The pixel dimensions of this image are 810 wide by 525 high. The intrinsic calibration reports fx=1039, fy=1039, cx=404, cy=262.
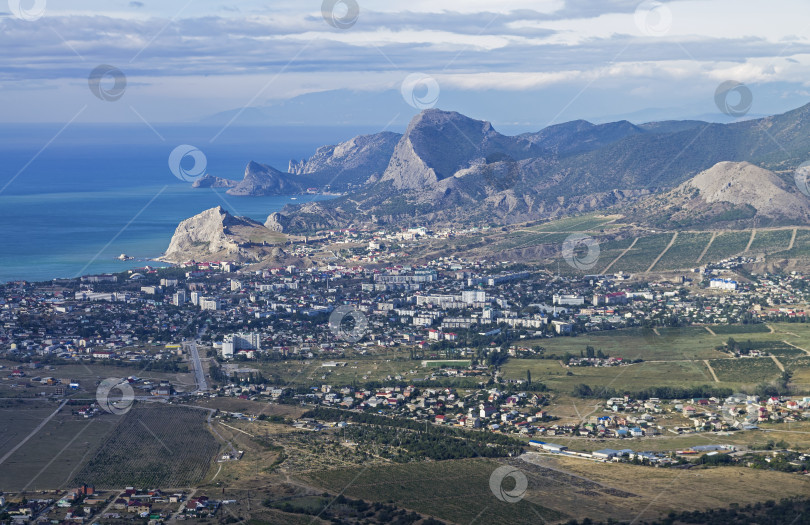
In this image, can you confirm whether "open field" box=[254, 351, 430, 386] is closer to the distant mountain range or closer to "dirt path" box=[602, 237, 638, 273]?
"dirt path" box=[602, 237, 638, 273]

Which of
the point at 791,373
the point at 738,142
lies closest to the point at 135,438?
the point at 791,373

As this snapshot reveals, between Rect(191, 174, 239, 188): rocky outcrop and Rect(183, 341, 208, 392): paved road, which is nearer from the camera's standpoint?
Rect(183, 341, 208, 392): paved road

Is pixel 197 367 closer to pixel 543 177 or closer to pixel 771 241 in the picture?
pixel 771 241

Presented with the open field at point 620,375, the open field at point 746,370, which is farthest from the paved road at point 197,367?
the open field at point 746,370

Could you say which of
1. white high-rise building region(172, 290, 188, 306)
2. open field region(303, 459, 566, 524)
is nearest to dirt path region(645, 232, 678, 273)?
white high-rise building region(172, 290, 188, 306)

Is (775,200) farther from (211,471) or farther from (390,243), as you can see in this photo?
(211,471)

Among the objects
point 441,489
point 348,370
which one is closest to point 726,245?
point 348,370
